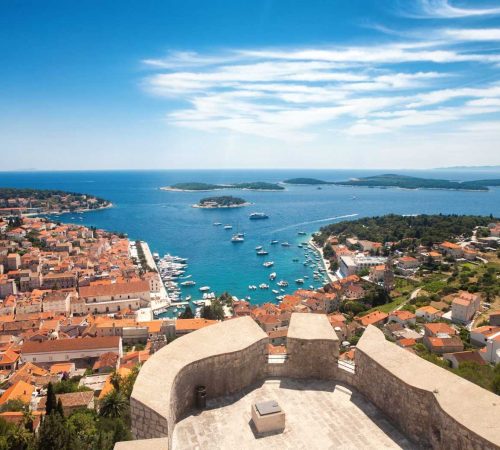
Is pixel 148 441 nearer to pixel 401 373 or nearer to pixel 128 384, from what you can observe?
pixel 401 373

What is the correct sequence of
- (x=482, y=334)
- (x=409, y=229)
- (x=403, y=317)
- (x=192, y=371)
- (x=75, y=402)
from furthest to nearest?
(x=409, y=229), (x=403, y=317), (x=482, y=334), (x=75, y=402), (x=192, y=371)

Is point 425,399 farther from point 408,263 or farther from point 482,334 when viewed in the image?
point 408,263

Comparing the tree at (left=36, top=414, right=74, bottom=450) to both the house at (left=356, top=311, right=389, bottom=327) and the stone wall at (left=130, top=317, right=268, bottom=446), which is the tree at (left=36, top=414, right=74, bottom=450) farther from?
the house at (left=356, top=311, right=389, bottom=327)

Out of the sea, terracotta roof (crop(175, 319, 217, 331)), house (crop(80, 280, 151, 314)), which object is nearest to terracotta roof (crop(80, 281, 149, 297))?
house (crop(80, 280, 151, 314))

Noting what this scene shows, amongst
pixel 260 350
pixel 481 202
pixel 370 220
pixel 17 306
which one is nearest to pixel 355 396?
pixel 260 350

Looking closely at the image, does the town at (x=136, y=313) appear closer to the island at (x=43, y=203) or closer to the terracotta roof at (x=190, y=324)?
the terracotta roof at (x=190, y=324)

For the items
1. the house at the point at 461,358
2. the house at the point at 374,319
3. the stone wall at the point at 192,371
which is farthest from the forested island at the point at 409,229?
the stone wall at the point at 192,371

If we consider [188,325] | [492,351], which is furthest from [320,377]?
[188,325]
